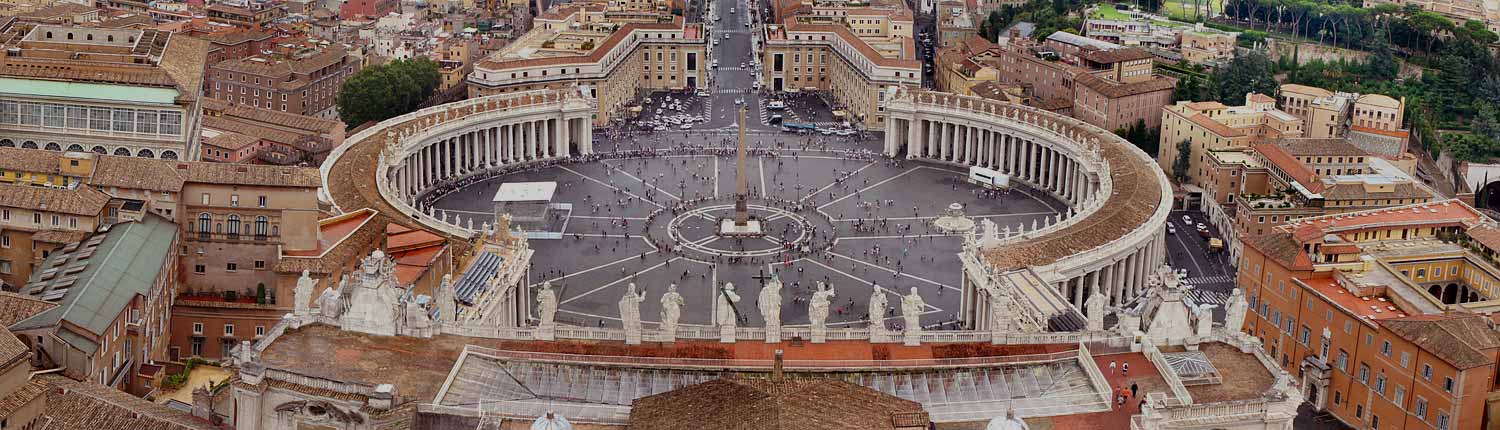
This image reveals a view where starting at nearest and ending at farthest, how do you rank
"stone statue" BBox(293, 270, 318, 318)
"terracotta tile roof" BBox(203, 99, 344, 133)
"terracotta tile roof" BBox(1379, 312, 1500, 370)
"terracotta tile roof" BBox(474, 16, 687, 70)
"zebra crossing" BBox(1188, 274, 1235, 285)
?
"stone statue" BBox(293, 270, 318, 318)
"terracotta tile roof" BBox(1379, 312, 1500, 370)
"zebra crossing" BBox(1188, 274, 1235, 285)
"terracotta tile roof" BBox(203, 99, 344, 133)
"terracotta tile roof" BBox(474, 16, 687, 70)

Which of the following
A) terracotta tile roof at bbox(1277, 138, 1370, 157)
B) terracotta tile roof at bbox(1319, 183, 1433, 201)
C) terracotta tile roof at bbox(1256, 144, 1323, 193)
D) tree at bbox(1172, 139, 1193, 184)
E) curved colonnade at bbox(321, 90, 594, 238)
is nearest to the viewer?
terracotta tile roof at bbox(1319, 183, 1433, 201)

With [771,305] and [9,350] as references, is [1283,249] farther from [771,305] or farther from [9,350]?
[9,350]

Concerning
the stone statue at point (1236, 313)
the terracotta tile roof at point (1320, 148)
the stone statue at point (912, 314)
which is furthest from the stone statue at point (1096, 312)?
the terracotta tile roof at point (1320, 148)

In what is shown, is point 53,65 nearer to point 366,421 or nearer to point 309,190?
point 309,190

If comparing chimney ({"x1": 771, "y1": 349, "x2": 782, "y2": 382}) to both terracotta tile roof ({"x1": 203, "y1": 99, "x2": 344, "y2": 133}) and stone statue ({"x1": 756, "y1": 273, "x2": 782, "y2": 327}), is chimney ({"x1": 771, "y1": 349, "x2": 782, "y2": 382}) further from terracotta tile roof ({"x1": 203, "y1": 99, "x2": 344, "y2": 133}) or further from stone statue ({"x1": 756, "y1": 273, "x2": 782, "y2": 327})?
terracotta tile roof ({"x1": 203, "y1": 99, "x2": 344, "y2": 133})

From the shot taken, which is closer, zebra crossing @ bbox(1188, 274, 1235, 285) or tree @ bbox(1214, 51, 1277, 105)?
zebra crossing @ bbox(1188, 274, 1235, 285)

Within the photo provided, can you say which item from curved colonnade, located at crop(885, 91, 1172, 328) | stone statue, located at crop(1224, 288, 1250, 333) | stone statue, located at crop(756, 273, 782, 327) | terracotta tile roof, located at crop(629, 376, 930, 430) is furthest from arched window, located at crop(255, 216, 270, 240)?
stone statue, located at crop(1224, 288, 1250, 333)
